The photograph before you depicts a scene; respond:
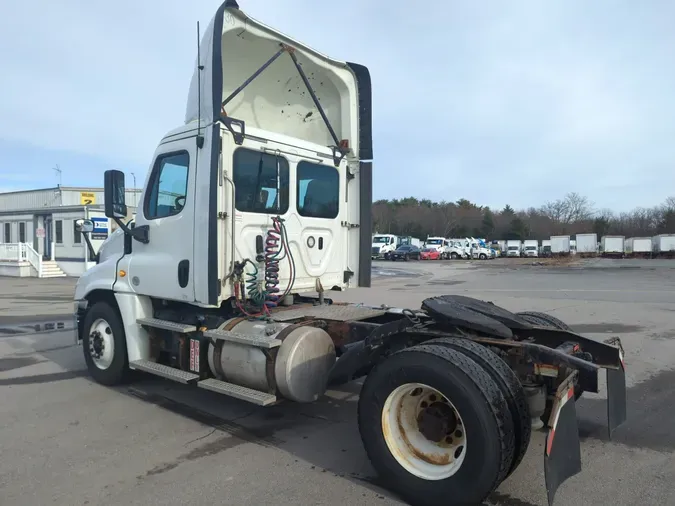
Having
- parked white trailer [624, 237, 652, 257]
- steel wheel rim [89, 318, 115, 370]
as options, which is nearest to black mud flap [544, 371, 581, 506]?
steel wheel rim [89, 318, 115, 370]

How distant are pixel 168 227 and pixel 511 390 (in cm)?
395

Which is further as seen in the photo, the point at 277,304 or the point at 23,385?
the point at 23,385

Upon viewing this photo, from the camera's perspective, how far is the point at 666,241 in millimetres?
58438

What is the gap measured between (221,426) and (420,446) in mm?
2247

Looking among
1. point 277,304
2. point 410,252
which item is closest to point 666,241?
point 410,252

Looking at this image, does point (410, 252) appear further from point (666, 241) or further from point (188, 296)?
point (188, 296)

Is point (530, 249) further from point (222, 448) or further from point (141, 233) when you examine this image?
point (222, 448)

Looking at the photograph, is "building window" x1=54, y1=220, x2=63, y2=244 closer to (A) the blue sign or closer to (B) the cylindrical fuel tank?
(A) the blue sign

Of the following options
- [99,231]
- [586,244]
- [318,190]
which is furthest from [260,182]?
[586,244]

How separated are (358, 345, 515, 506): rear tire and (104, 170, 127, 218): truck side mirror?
3521mm

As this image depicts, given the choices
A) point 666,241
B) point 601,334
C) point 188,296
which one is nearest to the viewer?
point 188,296

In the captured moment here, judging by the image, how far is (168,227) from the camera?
5.68 metres

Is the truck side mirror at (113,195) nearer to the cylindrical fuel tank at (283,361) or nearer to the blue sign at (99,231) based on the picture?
the cylindrical fuel tank at (283,361)

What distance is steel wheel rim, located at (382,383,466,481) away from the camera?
3.63 meters
